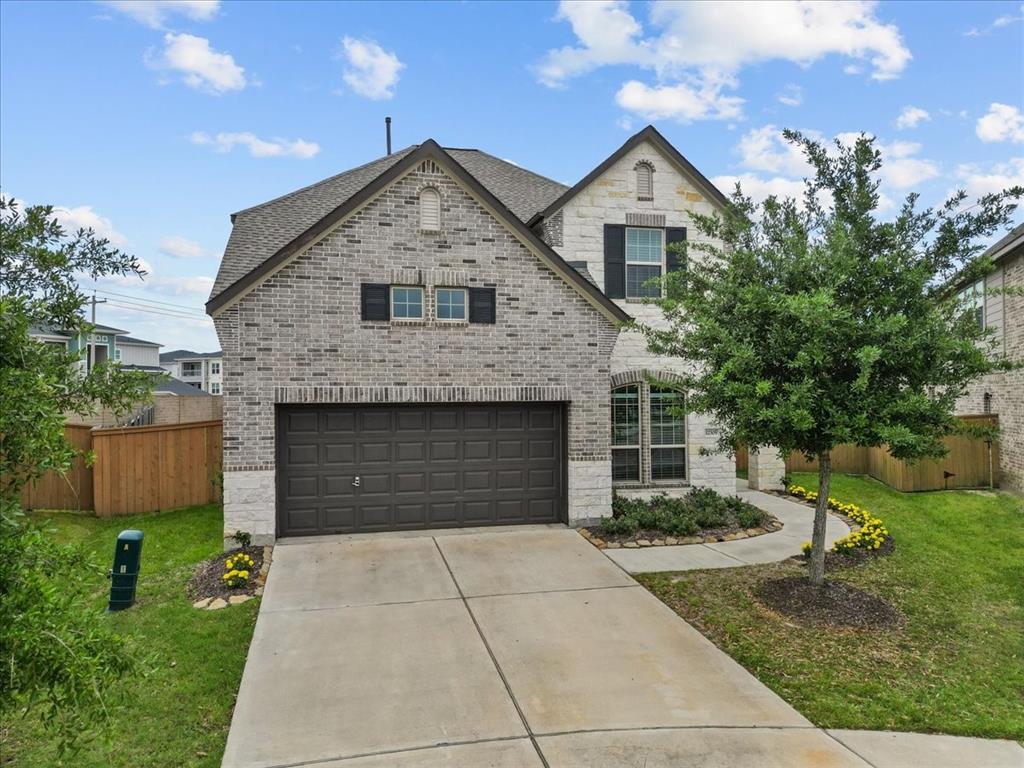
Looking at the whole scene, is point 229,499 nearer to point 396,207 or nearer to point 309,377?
point 309,377

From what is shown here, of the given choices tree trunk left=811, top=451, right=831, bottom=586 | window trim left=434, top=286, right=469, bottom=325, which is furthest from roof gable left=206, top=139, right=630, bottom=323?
tree trunk left=811, top=451, right=831, bottom=586

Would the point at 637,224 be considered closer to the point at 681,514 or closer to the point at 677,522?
the point at 681,514

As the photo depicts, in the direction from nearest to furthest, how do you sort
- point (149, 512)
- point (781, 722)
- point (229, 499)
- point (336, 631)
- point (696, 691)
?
1. point (781, 722)
2. point (696, 691)
3. point (336, 631)
4. point (229, 499)
5. point (149, 512)

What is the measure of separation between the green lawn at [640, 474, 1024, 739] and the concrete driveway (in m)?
0.42

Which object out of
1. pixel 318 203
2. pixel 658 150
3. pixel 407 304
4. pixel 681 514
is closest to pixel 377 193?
pixel 407 304

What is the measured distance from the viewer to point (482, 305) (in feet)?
37.8

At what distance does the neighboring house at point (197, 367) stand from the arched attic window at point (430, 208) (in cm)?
5442

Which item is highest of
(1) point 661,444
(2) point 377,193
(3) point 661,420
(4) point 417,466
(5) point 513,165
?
(5) point 513,165

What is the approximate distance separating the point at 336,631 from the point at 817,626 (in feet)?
17.7

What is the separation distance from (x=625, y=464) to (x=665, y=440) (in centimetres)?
105

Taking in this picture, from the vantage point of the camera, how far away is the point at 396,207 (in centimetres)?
1116

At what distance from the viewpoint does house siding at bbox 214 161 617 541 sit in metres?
10.5

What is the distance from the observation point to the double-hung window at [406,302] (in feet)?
36.8

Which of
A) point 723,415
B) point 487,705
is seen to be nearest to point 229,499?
point 487,705
